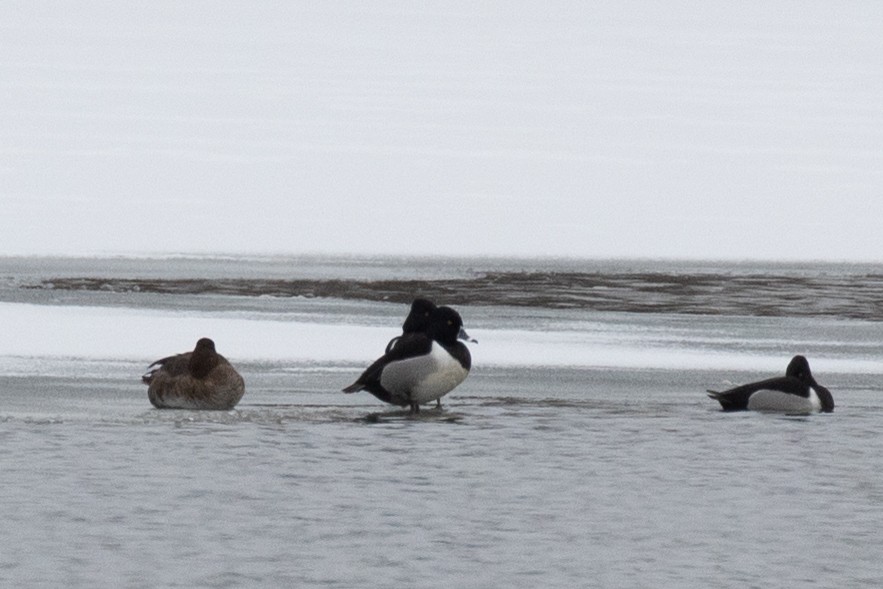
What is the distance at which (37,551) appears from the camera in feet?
27.8

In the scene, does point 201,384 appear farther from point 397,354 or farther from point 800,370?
point 800,370

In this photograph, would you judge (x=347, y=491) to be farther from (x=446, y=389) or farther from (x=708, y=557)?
(x=446, y=389)

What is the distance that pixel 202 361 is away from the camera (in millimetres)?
15336

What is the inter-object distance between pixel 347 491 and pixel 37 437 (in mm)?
3519

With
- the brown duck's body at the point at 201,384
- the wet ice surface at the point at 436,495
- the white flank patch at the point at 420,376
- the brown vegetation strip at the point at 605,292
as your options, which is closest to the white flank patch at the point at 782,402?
the wet ice surface at the point at 436,495

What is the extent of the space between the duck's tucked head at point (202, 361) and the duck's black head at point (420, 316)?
2382 millimetres

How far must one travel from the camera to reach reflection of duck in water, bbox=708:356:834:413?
16.3m

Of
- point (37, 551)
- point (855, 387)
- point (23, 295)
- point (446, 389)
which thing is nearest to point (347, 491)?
point (37, 551)

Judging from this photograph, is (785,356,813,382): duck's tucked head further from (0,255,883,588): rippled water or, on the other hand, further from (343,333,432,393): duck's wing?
(343,333,432,393): duck's wing

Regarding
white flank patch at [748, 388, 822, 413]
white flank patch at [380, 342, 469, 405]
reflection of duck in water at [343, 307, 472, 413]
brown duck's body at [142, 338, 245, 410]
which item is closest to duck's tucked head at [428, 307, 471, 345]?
reflection of duck in water at [343, 307, 472, 413]

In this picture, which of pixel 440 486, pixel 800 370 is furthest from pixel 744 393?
pixel 440 486

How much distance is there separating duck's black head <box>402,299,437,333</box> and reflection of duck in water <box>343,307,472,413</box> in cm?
58

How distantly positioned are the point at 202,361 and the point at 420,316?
2.75m

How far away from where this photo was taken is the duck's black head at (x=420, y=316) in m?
16.9
